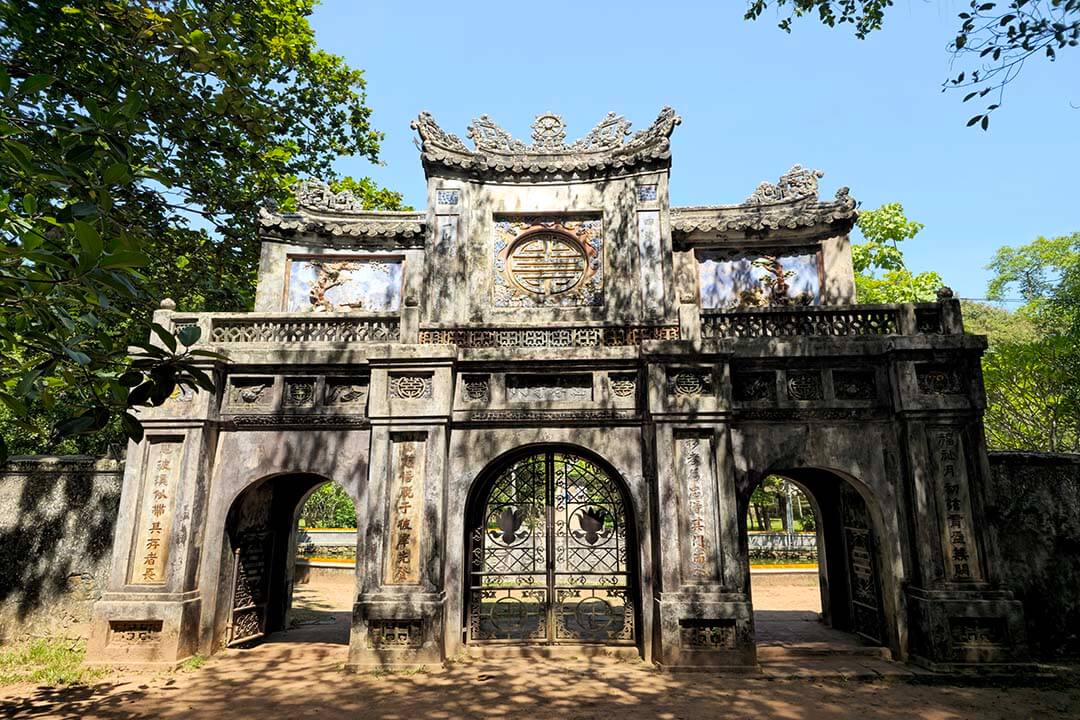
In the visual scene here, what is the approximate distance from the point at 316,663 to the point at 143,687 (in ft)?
6.31

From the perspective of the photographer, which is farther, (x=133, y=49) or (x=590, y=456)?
(x=590, y=456)

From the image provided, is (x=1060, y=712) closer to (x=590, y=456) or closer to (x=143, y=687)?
(x=590, y=456)

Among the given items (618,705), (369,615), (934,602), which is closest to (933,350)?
(934,602)

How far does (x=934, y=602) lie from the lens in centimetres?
739

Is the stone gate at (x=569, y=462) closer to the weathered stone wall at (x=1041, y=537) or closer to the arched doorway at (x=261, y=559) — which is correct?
the arched doorway at (x=261, y=559)

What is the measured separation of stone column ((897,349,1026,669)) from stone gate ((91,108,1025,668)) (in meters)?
0.03

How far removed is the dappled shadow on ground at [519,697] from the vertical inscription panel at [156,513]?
1.35m

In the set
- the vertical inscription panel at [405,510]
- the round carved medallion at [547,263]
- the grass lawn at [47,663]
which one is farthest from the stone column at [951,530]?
the grass lawn at [47,663]

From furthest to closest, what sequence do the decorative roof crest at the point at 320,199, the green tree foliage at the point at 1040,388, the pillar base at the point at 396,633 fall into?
the green tree foliage at the point at 1040,388 < the decorative roof crest at the point at 320,199 < the pillar base at the point at 396,633

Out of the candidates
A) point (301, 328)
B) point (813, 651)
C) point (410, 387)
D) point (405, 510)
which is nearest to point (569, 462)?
point (405, 510)

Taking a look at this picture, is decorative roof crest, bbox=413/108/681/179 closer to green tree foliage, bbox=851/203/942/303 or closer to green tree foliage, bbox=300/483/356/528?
green tree foliage, bbox=851/203/942/303

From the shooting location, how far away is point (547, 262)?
9992mm

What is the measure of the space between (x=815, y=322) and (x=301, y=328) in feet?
25.1

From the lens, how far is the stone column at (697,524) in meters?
7.38
